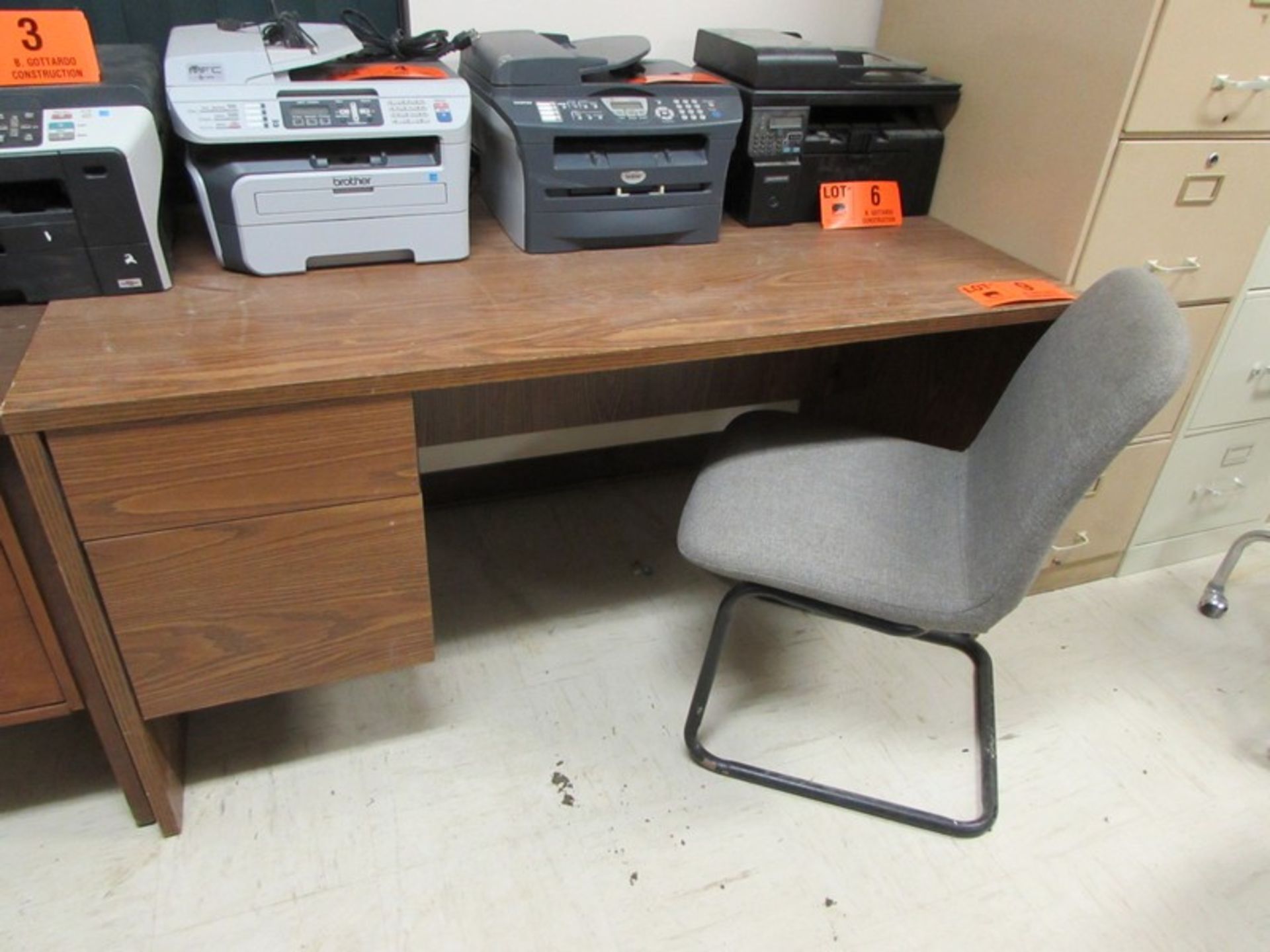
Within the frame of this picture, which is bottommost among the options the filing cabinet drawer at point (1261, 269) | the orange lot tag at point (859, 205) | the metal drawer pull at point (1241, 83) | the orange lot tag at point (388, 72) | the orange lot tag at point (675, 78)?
the filing cabinet drawer at point (1261, 269)

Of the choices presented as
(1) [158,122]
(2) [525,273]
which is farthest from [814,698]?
(1) [158,122]

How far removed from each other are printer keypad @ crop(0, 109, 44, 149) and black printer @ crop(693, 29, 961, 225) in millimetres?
953

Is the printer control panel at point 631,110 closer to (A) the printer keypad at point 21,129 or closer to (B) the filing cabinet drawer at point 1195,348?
(A) the printer keypad at point 21,129

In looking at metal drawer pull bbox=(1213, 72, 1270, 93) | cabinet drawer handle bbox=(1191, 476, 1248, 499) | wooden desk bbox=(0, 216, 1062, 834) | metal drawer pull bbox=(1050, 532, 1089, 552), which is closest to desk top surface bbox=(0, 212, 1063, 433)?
wooden desk bbox=(0, 216, 1062, 834)

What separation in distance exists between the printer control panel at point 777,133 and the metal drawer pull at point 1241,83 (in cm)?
→ 58

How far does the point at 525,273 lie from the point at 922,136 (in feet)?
2.52

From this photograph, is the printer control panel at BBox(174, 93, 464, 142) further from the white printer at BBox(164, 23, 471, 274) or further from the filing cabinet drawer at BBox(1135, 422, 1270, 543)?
the filing cabinet drawer at BBox(1135, 422, 1270, 543)

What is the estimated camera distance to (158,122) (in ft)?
3.48

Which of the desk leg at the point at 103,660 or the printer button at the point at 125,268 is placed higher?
the printer button at the point at 125,268

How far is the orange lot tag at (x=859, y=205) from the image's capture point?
4.75 ft

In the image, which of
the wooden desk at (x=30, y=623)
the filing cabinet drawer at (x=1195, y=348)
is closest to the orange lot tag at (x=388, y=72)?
the wooden desk at (x=30, y=623)

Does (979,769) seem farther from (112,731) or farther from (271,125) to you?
(271,125)

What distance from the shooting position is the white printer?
1043 mm

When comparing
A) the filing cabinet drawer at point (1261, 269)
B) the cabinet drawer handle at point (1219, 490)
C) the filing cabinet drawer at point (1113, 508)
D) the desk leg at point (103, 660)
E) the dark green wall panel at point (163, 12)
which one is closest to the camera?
the desk leg at point (103, 660)
